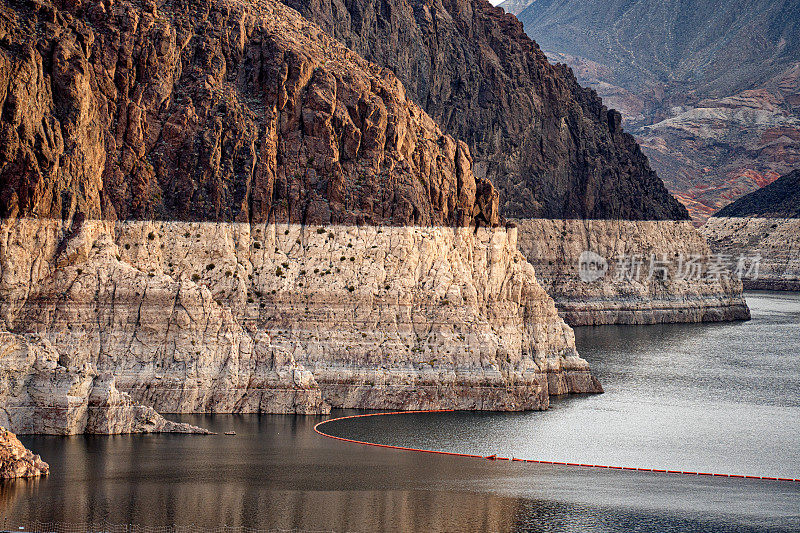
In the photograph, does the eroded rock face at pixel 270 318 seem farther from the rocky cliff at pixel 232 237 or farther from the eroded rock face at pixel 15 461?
the eroded rock face at pixel 15 461

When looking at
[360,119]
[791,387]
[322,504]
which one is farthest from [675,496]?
[791,387]

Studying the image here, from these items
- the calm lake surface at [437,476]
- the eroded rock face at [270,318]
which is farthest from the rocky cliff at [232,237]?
the calm lake surface at [437,476]

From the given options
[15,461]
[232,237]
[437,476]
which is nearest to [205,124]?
[232,237]

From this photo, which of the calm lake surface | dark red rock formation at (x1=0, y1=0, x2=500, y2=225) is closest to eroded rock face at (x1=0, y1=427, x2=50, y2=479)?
the calm lake surface

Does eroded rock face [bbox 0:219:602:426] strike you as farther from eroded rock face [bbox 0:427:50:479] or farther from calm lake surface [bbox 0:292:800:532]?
eroded rock face [bbox 0:427:50:479]

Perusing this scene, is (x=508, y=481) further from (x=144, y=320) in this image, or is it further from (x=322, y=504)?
(x=144, y=320)

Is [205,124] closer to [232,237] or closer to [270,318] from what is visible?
[232,237]
